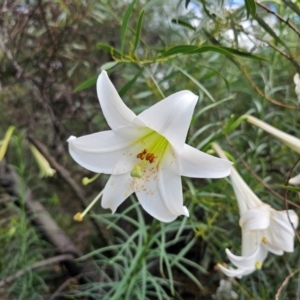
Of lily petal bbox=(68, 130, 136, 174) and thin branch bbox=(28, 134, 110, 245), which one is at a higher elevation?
lily petal bbox=(68, 130, 136, 174)

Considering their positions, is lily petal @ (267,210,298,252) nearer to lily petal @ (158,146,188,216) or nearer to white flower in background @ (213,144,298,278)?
white flower in background @ (213,144,298,278)

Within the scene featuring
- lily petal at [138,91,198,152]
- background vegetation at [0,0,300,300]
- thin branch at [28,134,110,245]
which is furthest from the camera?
thin branch at [28,134,110,245]

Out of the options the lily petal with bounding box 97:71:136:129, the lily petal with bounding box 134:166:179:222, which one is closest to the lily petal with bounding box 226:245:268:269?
the lily petal with bounding box 134:166:179:222

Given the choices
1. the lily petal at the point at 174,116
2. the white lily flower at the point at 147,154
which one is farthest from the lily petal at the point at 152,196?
the lily petal at the point at 174,116

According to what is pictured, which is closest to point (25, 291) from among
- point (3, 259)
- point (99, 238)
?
point (3, 259)

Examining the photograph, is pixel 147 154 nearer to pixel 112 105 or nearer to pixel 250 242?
pixel 112 105

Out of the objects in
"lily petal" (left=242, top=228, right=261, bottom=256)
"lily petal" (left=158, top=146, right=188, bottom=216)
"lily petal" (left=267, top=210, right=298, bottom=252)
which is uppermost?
"lily petal" (left=158, top=146, right=188, bottom=216)
